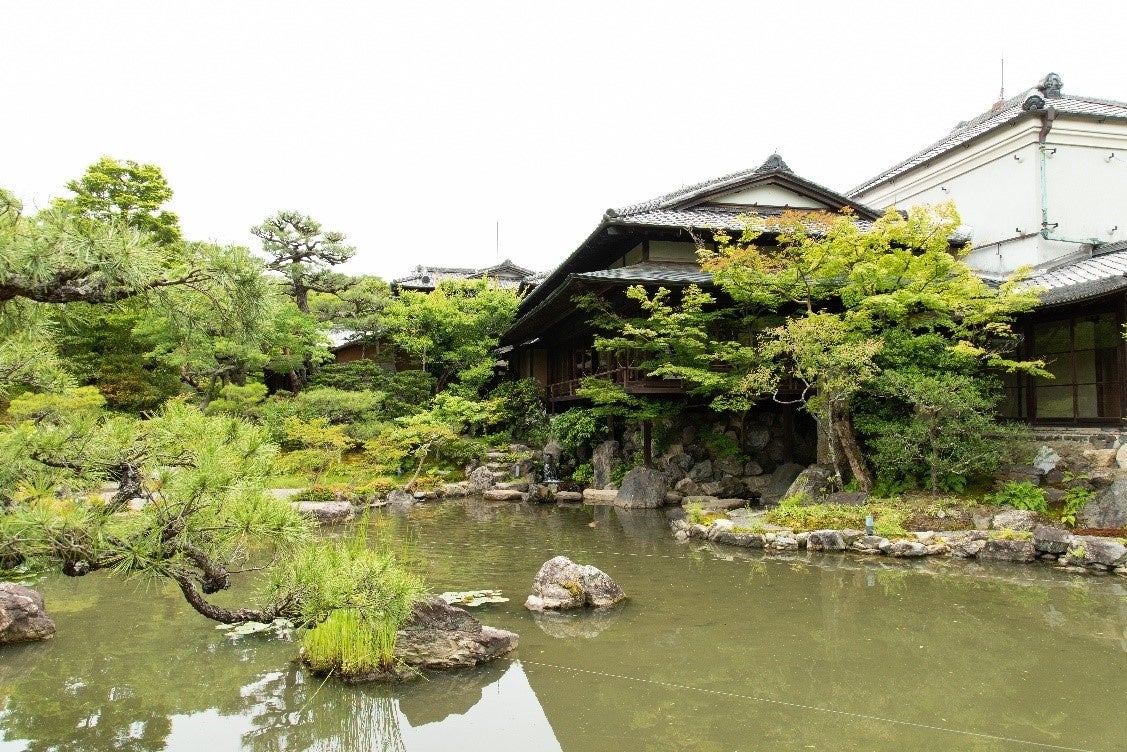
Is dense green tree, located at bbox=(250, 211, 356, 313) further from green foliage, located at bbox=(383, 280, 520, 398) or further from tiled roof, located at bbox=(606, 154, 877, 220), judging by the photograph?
tiled roof, located at bbox=(606, 154, 877, 220)

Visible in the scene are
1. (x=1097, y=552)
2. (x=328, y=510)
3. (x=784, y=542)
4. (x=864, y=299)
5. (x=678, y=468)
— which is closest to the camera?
(x=1097, y=552)

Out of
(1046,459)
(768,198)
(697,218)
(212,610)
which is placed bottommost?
(212,610)

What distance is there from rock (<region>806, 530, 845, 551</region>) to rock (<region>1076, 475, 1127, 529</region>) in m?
3.36

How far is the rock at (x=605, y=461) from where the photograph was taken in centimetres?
1775

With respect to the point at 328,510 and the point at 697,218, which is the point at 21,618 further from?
the point at 697,218

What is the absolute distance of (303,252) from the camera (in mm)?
23188

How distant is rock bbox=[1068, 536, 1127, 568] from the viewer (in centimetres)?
891

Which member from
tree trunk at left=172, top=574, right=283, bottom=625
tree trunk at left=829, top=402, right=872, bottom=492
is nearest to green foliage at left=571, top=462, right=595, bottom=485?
tree trunk at left=829, top=402, right=872, bottom=492

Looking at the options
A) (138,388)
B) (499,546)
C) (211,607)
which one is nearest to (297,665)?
(211,607)

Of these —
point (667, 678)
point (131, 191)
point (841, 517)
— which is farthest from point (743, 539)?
point (131, 191)

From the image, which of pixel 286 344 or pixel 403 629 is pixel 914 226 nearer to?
pixel 403 629

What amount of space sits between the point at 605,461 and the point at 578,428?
1178mm

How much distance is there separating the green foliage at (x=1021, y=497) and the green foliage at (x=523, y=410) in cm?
1246

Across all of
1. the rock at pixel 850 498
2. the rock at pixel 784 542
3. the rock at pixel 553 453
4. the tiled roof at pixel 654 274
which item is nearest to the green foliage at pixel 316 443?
the rock at pixel 553 453
